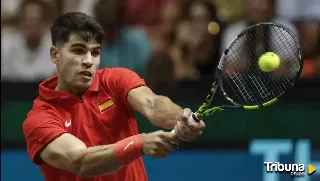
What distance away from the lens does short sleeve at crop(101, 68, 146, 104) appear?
3998 mm

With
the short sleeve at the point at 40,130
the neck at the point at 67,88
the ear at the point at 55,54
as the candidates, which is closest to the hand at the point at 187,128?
the short sleeve at the point at 40,130

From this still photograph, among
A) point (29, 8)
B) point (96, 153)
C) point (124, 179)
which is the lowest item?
point (124, 179)

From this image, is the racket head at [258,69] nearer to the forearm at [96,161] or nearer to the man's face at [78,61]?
the man's face at [78,61]

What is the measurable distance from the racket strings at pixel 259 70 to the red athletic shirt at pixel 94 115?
621 millimetres

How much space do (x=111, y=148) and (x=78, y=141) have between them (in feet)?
0.78

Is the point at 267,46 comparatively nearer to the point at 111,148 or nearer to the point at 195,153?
the point at 195,153

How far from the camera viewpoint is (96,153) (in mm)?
3488

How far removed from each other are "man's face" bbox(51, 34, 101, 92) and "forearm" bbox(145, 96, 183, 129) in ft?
1.20

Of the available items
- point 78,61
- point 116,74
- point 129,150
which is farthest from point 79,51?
point 129,150

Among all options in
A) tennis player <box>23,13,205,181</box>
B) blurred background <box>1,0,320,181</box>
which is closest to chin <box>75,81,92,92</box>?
tennis player <box>23,13,205,181</box>

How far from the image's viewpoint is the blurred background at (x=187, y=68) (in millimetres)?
6328

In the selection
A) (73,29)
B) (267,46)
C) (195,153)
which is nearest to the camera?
(73,29)

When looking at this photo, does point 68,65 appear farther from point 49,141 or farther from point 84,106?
point 49,141

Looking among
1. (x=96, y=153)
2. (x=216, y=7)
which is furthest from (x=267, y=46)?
(x=96, y=153)
